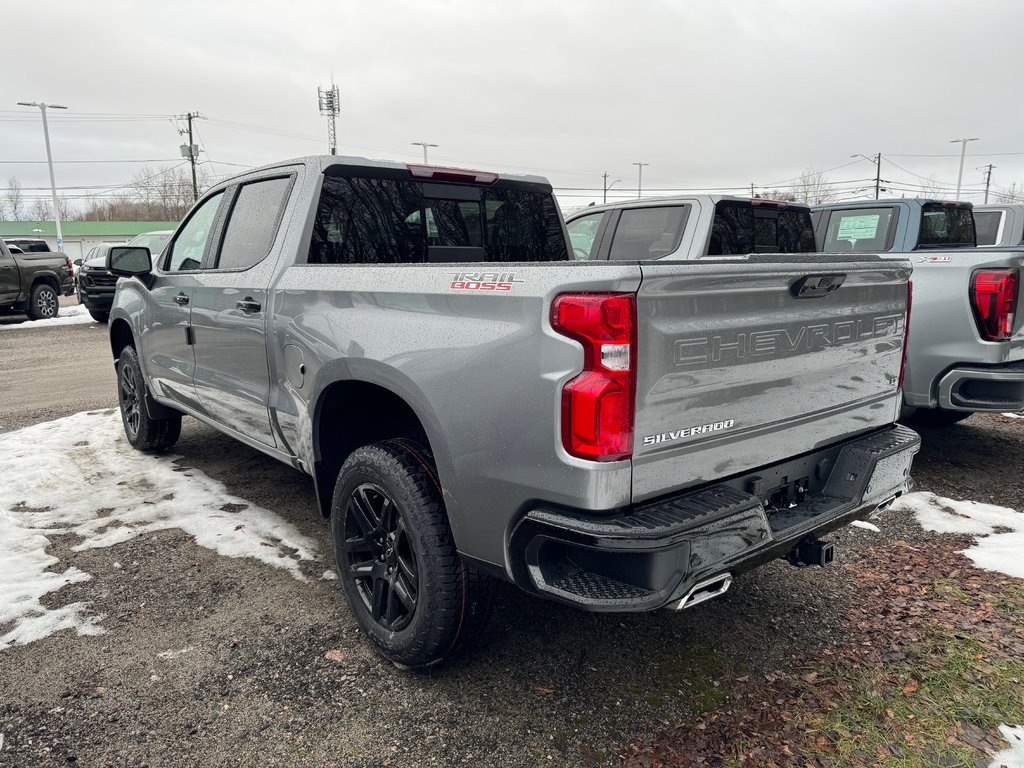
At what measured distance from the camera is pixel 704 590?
89.2 inches

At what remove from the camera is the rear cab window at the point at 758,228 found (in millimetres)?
6105

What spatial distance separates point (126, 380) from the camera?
5.79 m

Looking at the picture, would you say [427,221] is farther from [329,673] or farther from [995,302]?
[995,302]

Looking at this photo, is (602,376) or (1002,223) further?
(1002,223)

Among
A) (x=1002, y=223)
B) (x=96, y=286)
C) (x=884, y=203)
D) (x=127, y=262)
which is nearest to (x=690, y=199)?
(x=884, y=203)

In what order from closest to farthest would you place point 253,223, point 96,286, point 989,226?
1. point 253,223
2. point 989,226
3. point 96,286

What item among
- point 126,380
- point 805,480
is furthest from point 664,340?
point 126,380

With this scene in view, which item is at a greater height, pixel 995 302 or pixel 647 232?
pixel 647 232

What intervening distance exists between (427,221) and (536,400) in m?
1.98

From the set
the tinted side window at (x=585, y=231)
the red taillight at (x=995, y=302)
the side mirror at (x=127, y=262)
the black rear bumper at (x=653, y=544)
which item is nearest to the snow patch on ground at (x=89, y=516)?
the side mirror at (x=127, y=262)

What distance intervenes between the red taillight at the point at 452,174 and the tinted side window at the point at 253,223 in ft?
2.10

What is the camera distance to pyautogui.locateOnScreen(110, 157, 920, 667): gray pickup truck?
2102mm

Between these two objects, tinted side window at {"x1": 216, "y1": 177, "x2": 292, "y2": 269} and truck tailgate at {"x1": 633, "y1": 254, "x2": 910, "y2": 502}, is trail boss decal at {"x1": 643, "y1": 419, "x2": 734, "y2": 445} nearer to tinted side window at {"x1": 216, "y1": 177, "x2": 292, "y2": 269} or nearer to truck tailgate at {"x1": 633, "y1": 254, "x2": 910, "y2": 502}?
truck tailgate at {"x1": 633, "y1": 254, "x2": 910, "y2": 502}

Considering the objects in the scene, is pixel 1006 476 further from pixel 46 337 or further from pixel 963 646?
pixel 46 337
